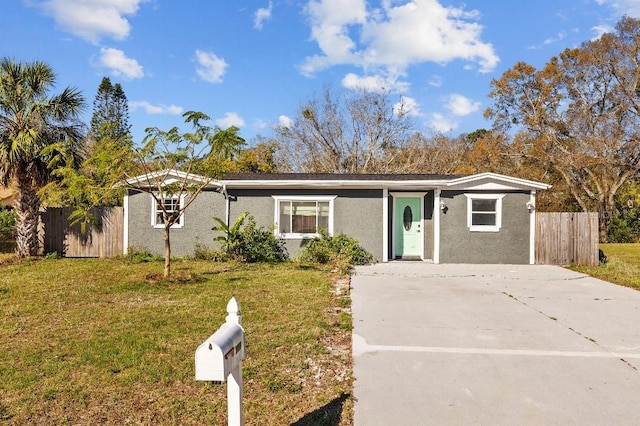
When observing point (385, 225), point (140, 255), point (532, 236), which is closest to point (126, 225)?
point (140, 255)

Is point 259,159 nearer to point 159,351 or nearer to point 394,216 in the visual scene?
point 394,216

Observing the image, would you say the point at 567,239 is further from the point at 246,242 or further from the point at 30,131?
the point at 30,131

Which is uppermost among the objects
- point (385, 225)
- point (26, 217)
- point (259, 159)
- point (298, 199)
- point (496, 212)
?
point (259, 159)

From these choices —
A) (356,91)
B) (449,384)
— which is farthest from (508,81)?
(449,384)

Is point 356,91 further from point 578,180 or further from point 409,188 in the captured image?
point 409,188

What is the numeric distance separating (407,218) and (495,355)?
385 inches

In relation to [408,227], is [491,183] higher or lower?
higher

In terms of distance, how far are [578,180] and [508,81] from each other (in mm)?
8086

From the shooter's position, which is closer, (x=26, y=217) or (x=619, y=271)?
(x=619, y=271)

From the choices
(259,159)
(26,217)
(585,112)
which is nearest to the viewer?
Answer: (26,217)

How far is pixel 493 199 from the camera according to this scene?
1359 cm

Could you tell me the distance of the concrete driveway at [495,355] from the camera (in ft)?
11.6

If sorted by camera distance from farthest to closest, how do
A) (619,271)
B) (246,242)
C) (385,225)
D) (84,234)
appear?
1. (84,234)
2. (385,225)
3. (246,242)
4. (619,271)

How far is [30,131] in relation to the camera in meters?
11.7
